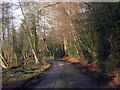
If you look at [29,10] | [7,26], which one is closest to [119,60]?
[29,10]

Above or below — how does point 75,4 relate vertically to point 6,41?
above

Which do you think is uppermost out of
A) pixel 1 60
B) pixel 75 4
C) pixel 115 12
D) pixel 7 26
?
pixel 75 4

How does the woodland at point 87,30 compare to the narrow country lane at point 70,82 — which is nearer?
the narrow country lane at point 70,82

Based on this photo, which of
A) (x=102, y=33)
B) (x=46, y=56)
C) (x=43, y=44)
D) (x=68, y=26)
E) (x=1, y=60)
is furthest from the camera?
(x=46, y=56)

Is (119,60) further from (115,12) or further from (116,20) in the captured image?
(115,12)

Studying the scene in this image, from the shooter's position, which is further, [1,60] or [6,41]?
[6,41]

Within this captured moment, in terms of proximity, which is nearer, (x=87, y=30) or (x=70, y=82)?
(x=70, y=82)

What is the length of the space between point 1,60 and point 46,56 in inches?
1263

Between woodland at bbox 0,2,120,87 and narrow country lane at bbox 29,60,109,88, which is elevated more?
woodland at bbox 0,2,120,87

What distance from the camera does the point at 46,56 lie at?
156 ft

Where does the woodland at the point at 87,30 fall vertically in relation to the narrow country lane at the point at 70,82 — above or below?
above

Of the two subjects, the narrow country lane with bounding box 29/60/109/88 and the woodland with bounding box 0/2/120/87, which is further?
the woodland with bounding box 0/2/120/87

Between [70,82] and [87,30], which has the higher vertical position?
[87,30]

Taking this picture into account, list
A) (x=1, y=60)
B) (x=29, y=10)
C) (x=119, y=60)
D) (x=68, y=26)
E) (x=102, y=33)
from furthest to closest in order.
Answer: (x=68, y=26) → (x=29, y=10) → (x=1, y=60) → (x=102, y=33) → (x=119, y=60)
